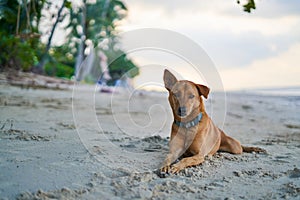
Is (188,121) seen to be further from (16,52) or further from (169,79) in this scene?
(16,52)

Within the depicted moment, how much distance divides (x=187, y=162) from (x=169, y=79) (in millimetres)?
984

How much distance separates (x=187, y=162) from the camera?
3391mm

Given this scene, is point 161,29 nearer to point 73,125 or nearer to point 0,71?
point 73,125

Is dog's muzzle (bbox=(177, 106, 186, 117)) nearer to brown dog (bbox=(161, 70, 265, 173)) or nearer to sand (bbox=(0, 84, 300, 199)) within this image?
brown dog (bbox=(161, 70, 265, 173))

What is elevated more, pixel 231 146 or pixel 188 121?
pixel 188 121

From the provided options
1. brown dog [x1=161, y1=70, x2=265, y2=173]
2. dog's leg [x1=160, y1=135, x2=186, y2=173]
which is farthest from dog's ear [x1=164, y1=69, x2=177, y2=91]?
dog's leg [x1=160, y1=135, x2=186, y2=173]

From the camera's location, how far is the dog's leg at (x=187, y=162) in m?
3.22

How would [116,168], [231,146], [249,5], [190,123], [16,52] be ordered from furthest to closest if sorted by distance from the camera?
[16,52] → [231,146] → [190,123] → [116,168] → [249,5]

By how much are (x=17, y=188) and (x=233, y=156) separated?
251cm

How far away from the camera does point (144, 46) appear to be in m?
3.97

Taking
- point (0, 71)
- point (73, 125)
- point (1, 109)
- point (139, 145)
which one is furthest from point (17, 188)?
point (0, 71)

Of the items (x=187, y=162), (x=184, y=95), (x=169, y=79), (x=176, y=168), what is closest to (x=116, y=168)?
(x=176, y=168)

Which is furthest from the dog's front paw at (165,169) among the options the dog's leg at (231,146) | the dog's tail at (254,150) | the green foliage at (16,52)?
the green foliage at (16,52)

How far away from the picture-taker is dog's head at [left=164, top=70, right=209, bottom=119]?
3.63 m
